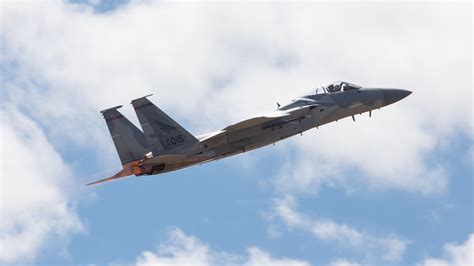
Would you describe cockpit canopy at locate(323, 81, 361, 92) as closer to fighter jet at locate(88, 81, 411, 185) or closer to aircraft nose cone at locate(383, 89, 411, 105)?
fighter jet at locate(88, 81, 411, 185)

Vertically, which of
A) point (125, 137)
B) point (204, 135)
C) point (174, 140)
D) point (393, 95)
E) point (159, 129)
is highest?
point (125, 137)

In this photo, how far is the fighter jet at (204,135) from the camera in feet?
129

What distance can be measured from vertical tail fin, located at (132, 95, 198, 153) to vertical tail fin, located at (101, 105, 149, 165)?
114 cm

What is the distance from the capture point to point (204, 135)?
40281mm

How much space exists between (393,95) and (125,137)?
46.2 feet

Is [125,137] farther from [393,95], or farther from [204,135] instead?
[393,95]

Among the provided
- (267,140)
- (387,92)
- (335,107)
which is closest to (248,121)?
(267,140)

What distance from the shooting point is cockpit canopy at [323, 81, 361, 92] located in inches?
1649

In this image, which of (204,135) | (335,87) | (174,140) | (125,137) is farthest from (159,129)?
(335,87)

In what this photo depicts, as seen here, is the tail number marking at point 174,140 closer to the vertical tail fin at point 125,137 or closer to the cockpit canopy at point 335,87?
the vertical tail fin at point 125,137

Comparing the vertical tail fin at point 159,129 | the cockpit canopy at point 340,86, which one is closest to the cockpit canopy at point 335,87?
the cockpit canopy at point 340,86

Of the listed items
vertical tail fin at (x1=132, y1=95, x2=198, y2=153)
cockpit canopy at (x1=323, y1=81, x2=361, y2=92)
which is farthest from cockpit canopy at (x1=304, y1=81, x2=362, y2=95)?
vertical tail fin at (x1=132, y1=95, x2=198, y2=153)

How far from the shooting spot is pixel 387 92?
Answer: 42312 mm

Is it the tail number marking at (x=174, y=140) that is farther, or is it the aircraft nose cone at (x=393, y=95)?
the aircraft nose cone at (x=393, y=95)
